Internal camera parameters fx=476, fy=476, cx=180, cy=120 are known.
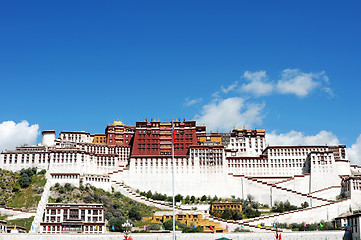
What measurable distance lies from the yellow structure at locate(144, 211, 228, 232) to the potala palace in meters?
21.3

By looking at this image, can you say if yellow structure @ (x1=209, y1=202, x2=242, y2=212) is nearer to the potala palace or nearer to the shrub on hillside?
the potala palace

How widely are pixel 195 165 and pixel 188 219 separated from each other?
2989 centimetres

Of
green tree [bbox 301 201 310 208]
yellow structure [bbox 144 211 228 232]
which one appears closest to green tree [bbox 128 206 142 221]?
yellow structure [bbox 144 211 228 232]

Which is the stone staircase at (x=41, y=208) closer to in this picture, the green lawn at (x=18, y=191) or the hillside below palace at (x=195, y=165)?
the green lawn at (x=18, y=191)

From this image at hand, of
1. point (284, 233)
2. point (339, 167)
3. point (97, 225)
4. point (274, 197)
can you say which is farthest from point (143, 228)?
point (339, 167)

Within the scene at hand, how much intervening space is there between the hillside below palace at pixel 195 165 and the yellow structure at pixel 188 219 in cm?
2142

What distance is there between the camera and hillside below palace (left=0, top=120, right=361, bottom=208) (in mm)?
123062

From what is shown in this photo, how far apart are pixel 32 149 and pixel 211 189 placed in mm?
51951

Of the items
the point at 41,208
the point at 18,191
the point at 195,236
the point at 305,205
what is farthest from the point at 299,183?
the point at 18,191

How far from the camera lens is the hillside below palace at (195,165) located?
123062 mm

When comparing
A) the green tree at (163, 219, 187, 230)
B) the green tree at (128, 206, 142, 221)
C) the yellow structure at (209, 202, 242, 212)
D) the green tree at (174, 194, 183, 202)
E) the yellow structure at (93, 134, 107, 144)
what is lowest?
the green tree at (163, 219, 187, 230)

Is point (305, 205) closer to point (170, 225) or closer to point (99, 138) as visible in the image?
point (170, 225)

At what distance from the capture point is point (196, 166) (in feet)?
433

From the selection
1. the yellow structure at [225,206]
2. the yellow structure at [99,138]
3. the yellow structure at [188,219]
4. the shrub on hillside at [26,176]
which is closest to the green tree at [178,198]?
the yellow structure at [225,206]
